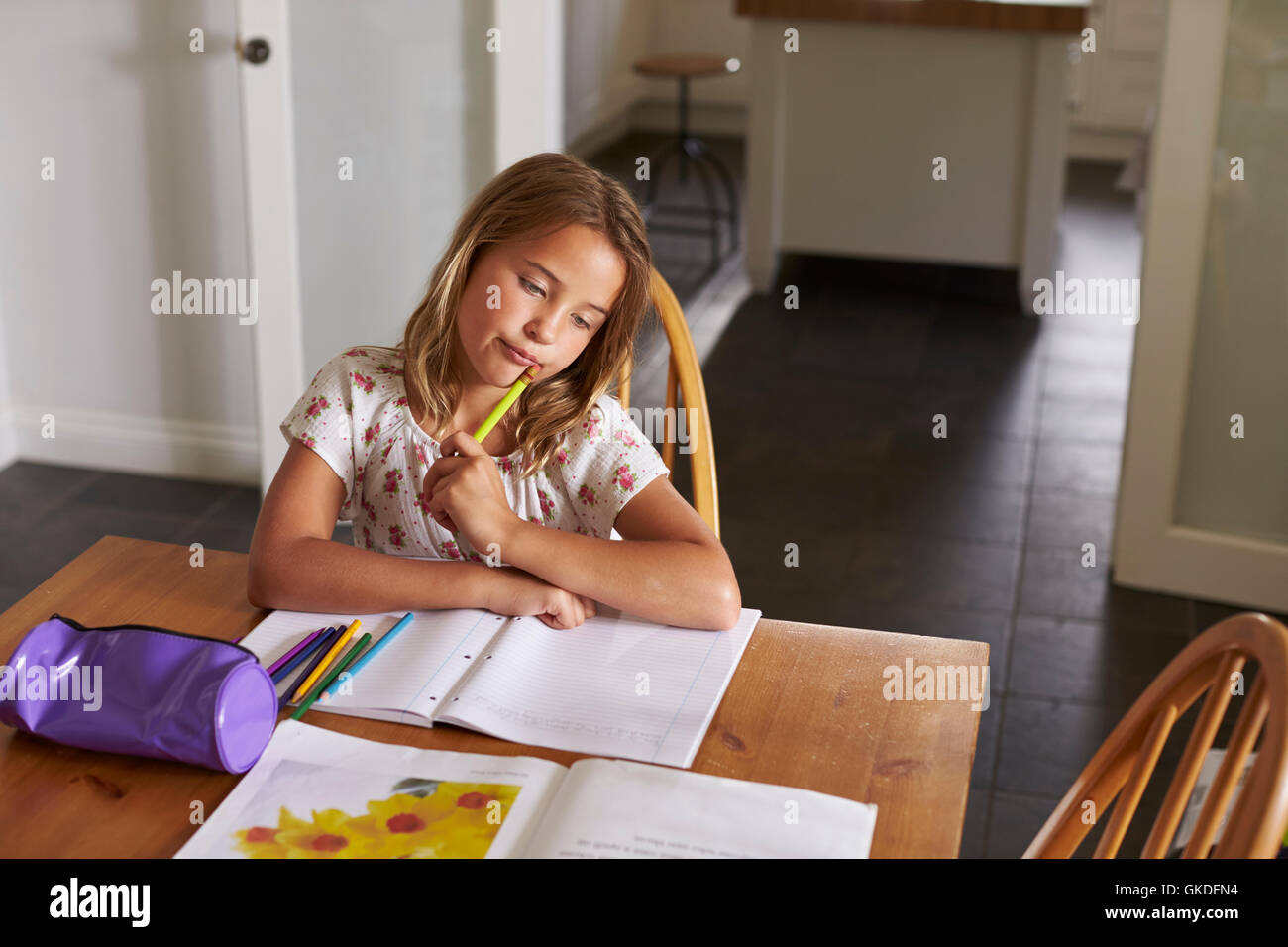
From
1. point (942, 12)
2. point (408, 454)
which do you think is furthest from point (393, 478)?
point (942, 12)

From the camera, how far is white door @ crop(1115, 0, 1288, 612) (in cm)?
235

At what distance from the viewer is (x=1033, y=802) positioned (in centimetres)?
198

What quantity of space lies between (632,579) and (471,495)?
150 mm

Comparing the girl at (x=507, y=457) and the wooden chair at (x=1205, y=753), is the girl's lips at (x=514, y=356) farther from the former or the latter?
the wooden chair at (x=1205, y=753)

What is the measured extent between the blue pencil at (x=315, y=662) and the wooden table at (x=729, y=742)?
3 centimetres

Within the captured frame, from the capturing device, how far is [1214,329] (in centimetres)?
250

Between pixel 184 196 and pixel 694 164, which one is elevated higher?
pixel 184 196

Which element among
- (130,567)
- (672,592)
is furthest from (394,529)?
(672,592)

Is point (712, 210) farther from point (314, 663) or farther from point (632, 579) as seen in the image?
point (314, 663)

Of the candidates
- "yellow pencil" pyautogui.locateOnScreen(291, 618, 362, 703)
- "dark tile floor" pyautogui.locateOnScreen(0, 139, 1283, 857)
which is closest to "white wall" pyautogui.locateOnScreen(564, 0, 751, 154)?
"dark tile floor" pyautogui.locateOnScreen(0, 139, 1283, 857)

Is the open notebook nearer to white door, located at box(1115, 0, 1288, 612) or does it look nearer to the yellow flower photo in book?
the yellow flower photo in book
